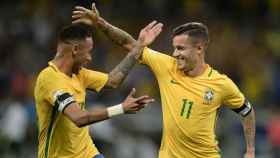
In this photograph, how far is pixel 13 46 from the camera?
71.7 ft

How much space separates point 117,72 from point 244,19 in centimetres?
1099

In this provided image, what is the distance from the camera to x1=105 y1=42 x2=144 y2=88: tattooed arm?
1242 centimetres

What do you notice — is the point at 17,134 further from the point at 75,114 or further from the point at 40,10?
A: the point at 75,114

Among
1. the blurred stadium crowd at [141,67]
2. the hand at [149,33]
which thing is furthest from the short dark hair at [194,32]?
the blurred stadium crowd at [141,67]

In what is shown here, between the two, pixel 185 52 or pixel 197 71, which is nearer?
pixel 185 52

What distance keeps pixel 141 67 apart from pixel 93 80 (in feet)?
26.5

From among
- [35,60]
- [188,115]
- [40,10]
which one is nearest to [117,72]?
[188,115]

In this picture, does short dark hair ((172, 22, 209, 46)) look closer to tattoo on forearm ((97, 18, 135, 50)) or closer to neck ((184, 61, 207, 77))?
neck ((184, 61, 207, 77))

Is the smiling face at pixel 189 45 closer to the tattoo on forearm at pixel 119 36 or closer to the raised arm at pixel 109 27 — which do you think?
the raised arm at pixel 109 27

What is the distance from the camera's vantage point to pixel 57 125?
12.0 m

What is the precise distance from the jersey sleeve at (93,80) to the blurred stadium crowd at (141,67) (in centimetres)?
625

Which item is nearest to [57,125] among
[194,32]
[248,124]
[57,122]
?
[57,122]

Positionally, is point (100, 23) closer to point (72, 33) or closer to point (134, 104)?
point (72, 33)

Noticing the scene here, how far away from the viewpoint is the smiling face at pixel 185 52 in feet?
40.0
